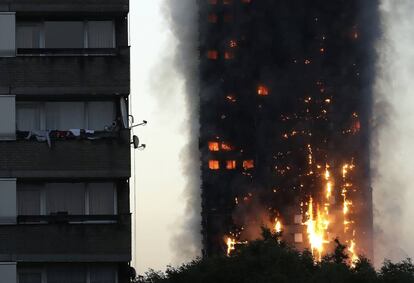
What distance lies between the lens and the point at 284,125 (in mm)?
122250

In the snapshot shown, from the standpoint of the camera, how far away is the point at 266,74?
125 m

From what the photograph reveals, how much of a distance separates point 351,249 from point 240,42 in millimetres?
25032

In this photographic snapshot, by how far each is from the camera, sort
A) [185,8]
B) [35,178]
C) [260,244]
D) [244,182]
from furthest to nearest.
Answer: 1. [185,8]
2. [244,182]
3. [260,244]
4. [35,178]

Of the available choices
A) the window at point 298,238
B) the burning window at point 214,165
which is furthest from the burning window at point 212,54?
the window at point 298,238

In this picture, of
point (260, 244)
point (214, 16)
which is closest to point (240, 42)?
point (214, 16)

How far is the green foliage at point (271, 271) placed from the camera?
51469 millimetres

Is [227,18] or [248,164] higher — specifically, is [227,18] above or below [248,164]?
above

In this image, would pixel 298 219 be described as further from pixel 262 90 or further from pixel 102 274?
pixel 102 274

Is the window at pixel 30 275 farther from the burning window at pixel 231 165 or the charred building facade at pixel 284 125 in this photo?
the burning window at pixel 231 165

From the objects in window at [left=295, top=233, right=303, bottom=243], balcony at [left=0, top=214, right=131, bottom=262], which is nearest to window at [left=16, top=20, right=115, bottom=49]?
balcony at [left=0, top=214, right=131, bottom=262]

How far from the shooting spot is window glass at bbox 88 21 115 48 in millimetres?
39438

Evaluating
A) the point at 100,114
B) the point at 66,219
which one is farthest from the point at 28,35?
the point at 66,219

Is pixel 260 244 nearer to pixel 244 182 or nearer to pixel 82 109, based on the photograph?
pixel 82 109

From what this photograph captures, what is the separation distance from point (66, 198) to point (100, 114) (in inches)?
121
